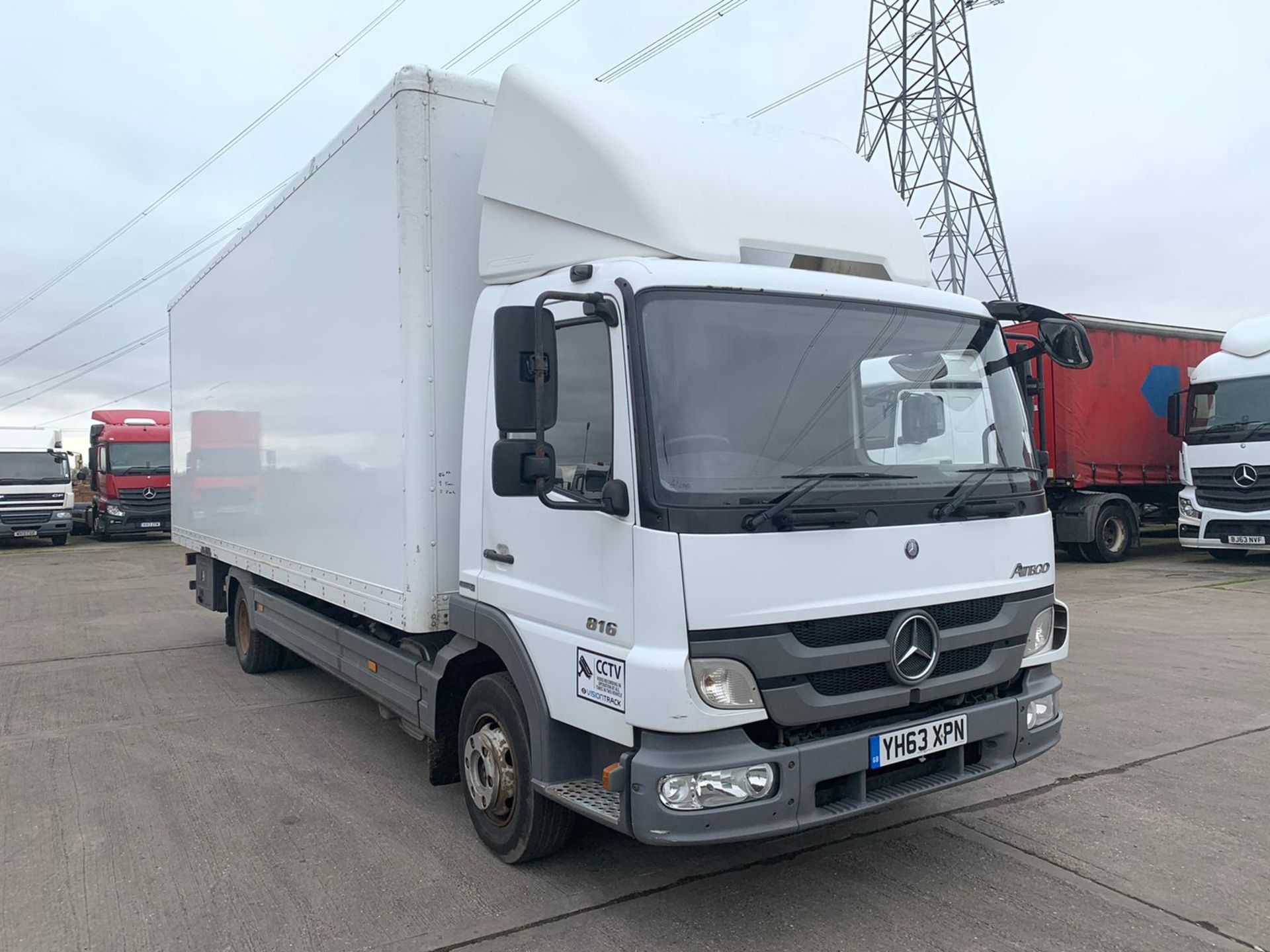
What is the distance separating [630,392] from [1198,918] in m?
Answer: 2.81

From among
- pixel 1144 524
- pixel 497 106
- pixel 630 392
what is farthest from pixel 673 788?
pixel 1144 524

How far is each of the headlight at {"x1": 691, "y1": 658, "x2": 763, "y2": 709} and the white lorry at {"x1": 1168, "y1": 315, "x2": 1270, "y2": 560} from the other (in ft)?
41.6

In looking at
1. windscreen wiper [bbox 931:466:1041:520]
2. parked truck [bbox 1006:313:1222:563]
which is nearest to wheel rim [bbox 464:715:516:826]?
windscreen wiper [bbox 931:466:1041:520]

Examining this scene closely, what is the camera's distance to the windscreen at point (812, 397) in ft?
10.7

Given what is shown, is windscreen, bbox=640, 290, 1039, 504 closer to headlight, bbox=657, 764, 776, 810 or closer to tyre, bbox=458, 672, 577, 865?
headlight, bbox=657, 764, 776, 810

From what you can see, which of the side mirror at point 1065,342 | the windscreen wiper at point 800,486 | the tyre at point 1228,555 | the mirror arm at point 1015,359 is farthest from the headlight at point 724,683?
the tyre at point 1228,555

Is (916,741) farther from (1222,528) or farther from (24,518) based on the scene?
(24,518)

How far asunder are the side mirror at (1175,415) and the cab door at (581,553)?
13.2 meters

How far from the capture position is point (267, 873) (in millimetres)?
4031

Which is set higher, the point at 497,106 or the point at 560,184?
the point at 497,106

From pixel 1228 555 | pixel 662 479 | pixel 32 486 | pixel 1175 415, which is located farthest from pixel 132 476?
pixel 662 479

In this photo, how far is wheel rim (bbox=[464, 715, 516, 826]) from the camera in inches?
157

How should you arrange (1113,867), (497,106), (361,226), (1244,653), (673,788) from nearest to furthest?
(673,788)
(1113,867)
(497,106)
(361,226)
(1244,653)

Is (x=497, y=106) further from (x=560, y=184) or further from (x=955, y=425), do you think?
(x=955, y=425)
